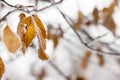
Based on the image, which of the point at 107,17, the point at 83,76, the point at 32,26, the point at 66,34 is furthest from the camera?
the point at 83,76

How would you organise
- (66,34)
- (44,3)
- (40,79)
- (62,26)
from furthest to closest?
1. (40,79)
2. (66,34)
3. (62,26)
4. (44,3)

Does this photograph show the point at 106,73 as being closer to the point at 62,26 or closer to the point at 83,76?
the point at 83,76

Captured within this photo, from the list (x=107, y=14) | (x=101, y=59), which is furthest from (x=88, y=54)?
(x=107, y=14)

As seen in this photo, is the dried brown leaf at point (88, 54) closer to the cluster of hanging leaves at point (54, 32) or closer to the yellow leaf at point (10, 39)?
the cluster of hanging leaves at point (54, 32)

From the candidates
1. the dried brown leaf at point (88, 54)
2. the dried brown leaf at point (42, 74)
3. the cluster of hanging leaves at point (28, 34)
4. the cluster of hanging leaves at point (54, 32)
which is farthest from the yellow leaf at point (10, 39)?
the dried brown leaf at point (88, 54)

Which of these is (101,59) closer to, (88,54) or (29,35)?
(88,54)

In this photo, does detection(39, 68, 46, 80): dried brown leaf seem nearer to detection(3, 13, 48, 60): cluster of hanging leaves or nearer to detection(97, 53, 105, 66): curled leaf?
detection(97, 53, 105, 66): curled leaf

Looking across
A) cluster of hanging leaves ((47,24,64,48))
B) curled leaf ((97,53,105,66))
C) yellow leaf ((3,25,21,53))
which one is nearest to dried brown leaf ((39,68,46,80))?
curled leaf ((97,53,105,66))

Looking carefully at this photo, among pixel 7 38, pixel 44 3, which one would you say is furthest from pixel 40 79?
pixel 7 38
